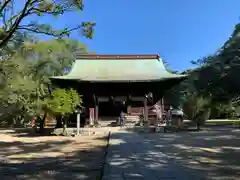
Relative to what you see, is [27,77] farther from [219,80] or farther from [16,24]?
[16,24]

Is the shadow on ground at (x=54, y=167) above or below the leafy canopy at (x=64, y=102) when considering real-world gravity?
below

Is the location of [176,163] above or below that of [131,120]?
below

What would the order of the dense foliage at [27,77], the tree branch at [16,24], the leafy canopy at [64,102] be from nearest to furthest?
1. the tree branch at [16,24]
2. the leafy canopy at [64,102]
3. the dense foliage at [27,77]

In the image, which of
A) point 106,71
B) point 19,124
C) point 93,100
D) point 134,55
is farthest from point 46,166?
point 19,124

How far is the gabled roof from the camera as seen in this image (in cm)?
2022

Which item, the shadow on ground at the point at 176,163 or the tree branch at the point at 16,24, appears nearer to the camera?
the shadow on ground at the point at 176,163

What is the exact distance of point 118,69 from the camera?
76.4 feet

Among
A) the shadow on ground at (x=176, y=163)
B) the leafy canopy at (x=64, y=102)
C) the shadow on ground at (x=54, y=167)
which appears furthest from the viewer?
the leafy canopy at (x=64, y=102)

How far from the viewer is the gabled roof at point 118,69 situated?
2022 centimetres

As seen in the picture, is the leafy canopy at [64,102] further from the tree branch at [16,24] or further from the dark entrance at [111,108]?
the tree branch at [16,24]

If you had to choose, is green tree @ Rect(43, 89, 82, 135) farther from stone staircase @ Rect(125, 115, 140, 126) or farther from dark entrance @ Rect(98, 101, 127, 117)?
dark entrance @ Rect(98, 101, 127, 117)

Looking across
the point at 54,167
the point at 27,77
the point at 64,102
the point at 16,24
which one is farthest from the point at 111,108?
the point at 54,167

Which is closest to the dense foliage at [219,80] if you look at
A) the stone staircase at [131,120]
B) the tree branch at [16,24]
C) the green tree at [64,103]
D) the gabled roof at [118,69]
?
the gabled roof at [118,69]

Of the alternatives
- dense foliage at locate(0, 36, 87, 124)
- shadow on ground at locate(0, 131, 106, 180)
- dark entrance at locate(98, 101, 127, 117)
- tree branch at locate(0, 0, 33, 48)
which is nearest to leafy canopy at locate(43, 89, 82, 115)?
dark entrance at locate(98, 101, 127, 117)
